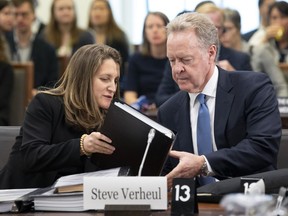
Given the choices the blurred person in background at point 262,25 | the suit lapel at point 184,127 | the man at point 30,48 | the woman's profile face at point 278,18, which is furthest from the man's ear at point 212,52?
the blurred person in background at point 262,25

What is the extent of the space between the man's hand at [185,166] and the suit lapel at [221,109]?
0.87 feet

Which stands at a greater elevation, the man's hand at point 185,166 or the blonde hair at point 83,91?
the blonde hair at point 83,91

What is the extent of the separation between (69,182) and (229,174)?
73 centimetres

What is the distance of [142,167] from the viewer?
2.99 m

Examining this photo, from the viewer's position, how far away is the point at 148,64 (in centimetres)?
673

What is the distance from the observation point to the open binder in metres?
2.89

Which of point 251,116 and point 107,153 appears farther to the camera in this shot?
point 251,116

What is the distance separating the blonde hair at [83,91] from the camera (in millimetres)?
3371

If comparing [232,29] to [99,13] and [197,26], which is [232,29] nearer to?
[99,13]

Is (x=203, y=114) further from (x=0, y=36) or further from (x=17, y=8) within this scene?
(x=17, y=8)

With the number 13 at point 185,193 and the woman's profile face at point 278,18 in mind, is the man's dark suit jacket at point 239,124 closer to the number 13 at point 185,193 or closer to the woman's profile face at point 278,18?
the number 13 at point 185,193

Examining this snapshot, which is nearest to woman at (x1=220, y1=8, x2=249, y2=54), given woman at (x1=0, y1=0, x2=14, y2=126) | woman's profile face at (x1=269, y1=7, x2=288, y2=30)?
woman's profile face at (x1=269, y1=7, x2=288, y2=30)

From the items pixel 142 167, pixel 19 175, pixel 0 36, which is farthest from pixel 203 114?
pixel 0 36

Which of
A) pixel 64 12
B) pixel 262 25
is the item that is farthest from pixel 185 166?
pixel 262 25
